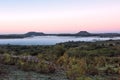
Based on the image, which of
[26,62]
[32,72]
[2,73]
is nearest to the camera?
[2,73]

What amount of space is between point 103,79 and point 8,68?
3.91 m

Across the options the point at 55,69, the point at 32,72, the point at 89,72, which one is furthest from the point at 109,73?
the point at 32,72

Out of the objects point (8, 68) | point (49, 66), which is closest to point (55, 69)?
point (49, 66)

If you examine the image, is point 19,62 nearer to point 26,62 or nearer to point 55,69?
point 26,62

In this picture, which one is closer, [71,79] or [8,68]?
[71,79]

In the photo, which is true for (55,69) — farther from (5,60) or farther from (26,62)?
(5,60)

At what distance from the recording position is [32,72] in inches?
497

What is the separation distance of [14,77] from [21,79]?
52 cm

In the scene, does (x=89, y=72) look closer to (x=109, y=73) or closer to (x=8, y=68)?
(x=109, y=73)

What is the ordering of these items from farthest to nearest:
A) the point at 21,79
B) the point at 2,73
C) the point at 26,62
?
the point at 26,62 → the point at 2,73 → the point at 21,79

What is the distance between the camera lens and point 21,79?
10953mm

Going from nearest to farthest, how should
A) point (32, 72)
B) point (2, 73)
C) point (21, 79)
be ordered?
point (21, 79) < point (2, 73) < point (32, 72)

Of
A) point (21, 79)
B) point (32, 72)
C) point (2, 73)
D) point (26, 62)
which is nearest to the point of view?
point (21, 79)

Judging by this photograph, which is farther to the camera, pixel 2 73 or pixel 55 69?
Answer: pixel 55 69
